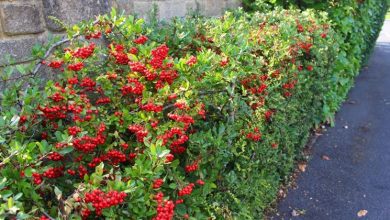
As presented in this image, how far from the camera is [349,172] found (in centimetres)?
478

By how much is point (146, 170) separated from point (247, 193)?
1235 mm

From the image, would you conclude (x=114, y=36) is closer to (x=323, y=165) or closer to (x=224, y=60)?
(x=224, y=60)

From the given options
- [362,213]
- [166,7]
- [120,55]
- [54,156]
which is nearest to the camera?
[54,156]

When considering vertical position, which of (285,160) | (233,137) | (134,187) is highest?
(134,187)

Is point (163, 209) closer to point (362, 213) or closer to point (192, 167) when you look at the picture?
point (192, 167)

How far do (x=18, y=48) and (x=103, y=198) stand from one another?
1.33 metres

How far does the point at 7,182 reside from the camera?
1576 mm

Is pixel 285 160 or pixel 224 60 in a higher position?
pixel 224 60

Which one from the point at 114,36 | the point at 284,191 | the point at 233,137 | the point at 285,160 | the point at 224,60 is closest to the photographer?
the point at 233,137

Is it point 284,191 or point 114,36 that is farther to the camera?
point 284,191

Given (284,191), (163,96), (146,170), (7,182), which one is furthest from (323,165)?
(7,182)

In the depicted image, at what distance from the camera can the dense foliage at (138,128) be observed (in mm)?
Result: 1648

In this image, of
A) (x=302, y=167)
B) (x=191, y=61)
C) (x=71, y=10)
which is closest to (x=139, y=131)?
(x=191, y=61)

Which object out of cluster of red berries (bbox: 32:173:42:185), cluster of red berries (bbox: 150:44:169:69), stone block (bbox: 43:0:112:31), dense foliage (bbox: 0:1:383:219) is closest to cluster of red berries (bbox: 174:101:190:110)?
dense foliage (bbox: 0:1:383:219)
